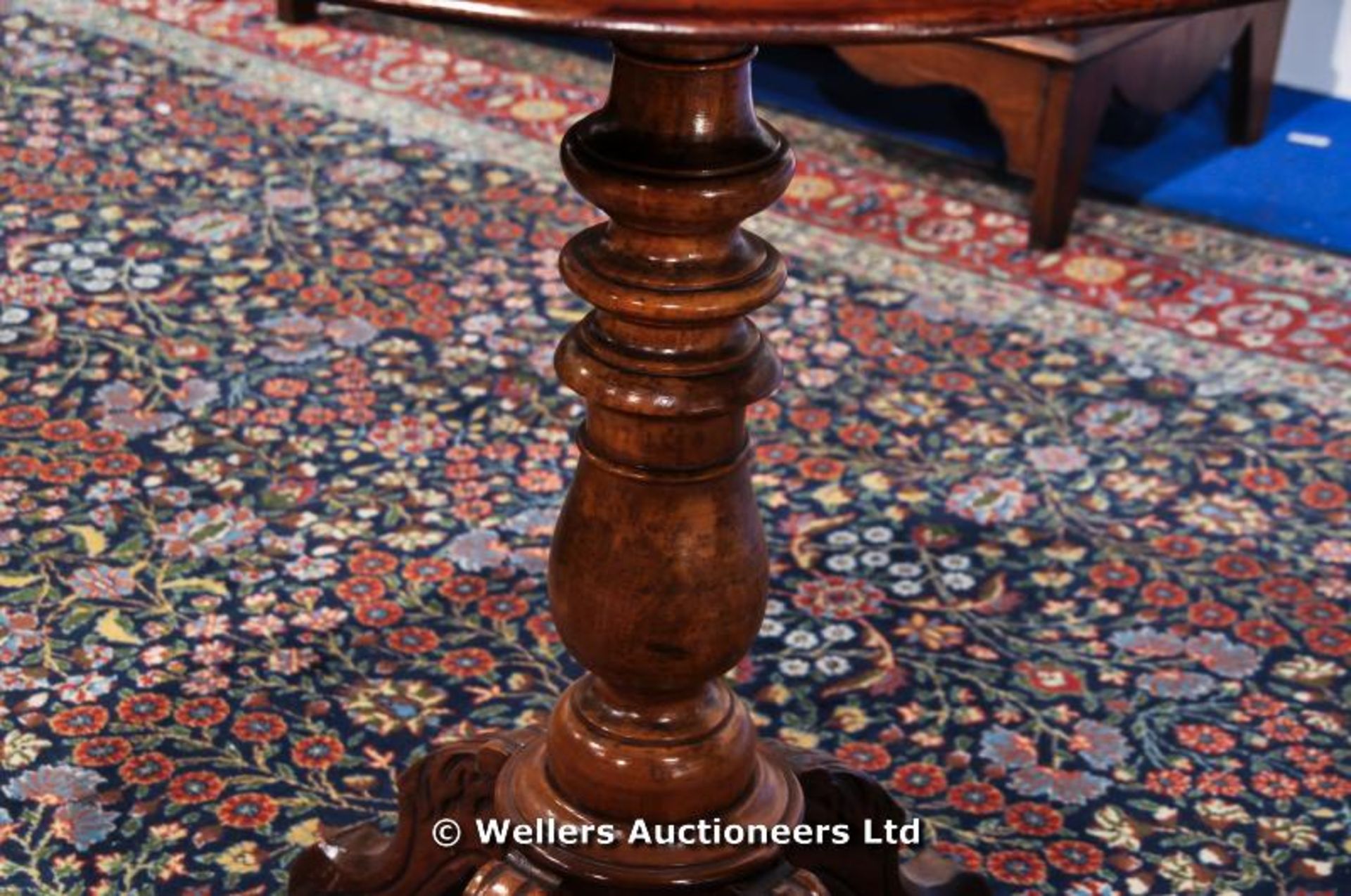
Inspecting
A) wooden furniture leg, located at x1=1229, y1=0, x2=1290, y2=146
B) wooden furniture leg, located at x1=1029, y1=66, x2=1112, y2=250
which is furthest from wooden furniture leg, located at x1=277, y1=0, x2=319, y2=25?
wooden furniture leg, located at x1=1229, y1=0, x2=1290, y2=146

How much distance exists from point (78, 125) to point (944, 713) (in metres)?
2.22

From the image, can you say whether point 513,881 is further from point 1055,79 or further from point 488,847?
point 1055,79

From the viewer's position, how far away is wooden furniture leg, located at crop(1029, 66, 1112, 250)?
10.5 feet

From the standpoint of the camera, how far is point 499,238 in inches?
128

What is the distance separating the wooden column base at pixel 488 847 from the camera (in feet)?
5.37

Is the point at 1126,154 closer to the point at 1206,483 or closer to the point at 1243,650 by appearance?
the point at 1206,483

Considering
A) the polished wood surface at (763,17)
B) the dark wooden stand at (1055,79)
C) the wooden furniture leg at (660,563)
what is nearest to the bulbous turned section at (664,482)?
the wooden furniture leg at (660,563)

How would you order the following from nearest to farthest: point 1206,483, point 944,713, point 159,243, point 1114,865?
point 1114,865
point 944,713
point 1206,483
point 159,243

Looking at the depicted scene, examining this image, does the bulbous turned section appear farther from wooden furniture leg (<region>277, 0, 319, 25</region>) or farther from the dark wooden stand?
wooden furniture leg (<region>277, 0, 319, 25</region>)

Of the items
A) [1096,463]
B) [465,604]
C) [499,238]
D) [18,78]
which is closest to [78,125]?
[18,78]

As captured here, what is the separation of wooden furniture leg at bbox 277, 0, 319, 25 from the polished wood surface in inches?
129

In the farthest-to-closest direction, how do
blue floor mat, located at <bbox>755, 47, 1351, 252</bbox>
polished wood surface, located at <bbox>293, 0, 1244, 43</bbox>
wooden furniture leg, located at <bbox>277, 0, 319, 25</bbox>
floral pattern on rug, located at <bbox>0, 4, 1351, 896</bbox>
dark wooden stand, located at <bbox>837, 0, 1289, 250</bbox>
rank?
wooden furniture leg, located at <bbox>277, 0, 319, 25</bbox> < blue floor mat, located at <bbox>755, 47, 1351, 252</bbox> < dark wooden stand, located at <bbox>837, 0, 1289, 250</bbox> < floral pattern on rug, located at <bbox>0, 4, 1351, 896</bbox> < polished wood surface, located at <bbox>293, 0, 1244, 43</bbox>

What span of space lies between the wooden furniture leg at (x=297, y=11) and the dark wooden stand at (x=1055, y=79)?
1239mm

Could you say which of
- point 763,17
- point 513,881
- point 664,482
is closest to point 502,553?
point 513,881
